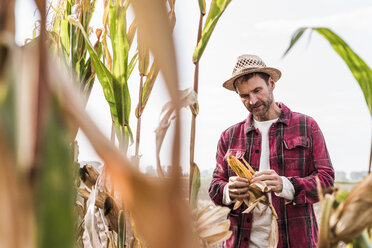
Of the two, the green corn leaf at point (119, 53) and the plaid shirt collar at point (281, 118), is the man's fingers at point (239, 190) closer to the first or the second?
the green corn leaf at point (119, 53)

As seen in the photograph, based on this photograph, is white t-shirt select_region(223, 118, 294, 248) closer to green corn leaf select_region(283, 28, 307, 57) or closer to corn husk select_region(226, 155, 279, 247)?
corn husk select_region(226, 155, 279, 247)

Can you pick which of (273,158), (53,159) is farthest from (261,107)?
(53,159)

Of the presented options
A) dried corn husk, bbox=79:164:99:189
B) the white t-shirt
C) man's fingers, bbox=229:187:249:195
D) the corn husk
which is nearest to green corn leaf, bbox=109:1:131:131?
dried corn husk, bbox=79:164:99:189

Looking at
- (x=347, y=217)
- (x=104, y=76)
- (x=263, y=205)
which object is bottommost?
(x=263, y=205)

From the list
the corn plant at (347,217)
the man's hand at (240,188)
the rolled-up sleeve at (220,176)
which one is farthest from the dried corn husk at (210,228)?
the rolled-up sleeve at (220,176)

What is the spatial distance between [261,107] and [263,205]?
306mm

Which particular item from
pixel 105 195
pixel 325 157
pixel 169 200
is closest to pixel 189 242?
pixel 169 200

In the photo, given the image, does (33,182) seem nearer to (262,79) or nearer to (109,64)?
(109,64)

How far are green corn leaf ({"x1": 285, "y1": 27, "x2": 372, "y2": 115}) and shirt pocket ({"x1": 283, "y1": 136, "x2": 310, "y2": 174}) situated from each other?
0.85m

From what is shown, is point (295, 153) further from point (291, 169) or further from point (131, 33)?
point (131, 33)

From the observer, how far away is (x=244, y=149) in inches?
47.4

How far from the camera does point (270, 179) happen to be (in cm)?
84

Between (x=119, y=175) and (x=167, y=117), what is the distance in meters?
0.08

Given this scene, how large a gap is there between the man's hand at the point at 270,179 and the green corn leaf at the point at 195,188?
392mm
